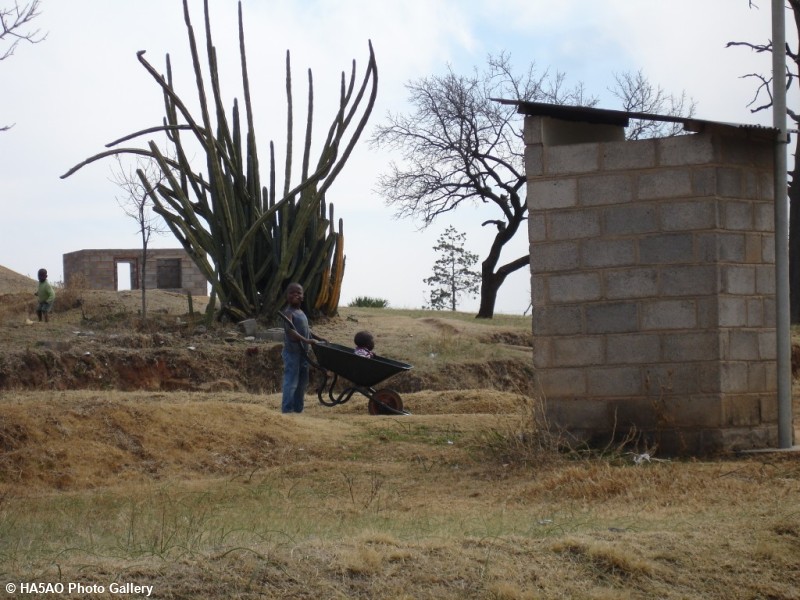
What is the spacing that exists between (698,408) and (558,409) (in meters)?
1.19

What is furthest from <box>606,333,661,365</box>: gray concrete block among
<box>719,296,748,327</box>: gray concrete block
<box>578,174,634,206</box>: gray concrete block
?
<box>578,174,634,206</box>: gray concrete block

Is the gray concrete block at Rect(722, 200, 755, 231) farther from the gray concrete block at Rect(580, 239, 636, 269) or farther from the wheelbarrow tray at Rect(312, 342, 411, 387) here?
the wheelbarrow tray at Rect(312, 342, 411, 387)

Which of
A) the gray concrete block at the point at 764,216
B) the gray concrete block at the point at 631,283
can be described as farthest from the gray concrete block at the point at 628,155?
the gray concrete block at the point at 764,216

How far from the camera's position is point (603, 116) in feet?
31.9

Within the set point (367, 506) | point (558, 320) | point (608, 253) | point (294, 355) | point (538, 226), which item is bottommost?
point (367, 506)

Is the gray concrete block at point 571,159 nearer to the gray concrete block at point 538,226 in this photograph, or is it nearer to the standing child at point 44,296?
the gray concrete block at point 538,226

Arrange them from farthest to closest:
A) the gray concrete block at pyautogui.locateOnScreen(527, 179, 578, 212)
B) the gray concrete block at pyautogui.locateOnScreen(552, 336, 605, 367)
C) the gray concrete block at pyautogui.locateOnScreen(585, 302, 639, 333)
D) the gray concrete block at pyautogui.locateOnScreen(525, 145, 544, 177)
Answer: the gray concrete block at pyautogui.locateOnScreen(525, 145, 544, 177) → the gray concrete block at pyautogui.locateOnScreen(527, 179, 578, 212) → the gray concrete block at pyautogui.locateOnScreen(552, 336, 605, 367) → the gray concrete block at pyautogui.locateOnScreen(585, 302, 639, 333)

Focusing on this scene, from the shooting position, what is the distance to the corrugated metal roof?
9.09 meters

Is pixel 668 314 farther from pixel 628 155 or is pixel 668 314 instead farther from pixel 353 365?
pixel 353 365

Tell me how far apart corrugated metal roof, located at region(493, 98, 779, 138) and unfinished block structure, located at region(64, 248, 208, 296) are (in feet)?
78.6

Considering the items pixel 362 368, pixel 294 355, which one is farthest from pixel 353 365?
pixel 294 355

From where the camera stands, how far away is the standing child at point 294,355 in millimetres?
12141

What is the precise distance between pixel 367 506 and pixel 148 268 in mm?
26693

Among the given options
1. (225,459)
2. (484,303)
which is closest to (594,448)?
(225,459)
